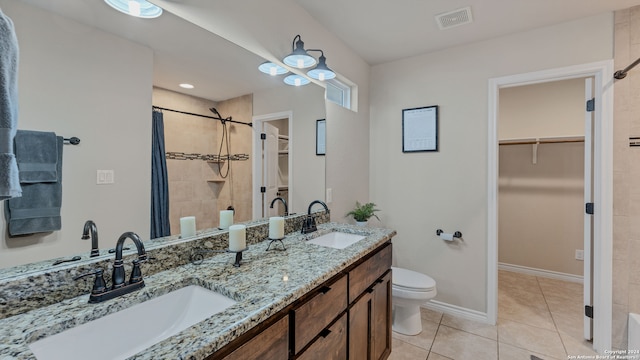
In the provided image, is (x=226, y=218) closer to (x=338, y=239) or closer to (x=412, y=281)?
(x=338, y=239)

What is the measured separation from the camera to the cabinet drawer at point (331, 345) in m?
1.04

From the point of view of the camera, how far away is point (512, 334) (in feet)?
7.11

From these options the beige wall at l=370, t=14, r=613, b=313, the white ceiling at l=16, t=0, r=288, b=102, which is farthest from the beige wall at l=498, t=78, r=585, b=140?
the white ceiling at l=16, t=0, r=288, b=102

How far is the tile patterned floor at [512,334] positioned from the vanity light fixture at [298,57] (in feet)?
7.01

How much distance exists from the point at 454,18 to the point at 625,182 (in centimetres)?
170

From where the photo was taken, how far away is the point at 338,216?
8.05ft

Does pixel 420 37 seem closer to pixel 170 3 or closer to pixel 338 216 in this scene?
pixel 338 216

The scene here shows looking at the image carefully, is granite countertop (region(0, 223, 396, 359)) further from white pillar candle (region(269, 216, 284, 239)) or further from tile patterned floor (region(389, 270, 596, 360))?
tile patterned floor (region(389, 270, 596, 360))

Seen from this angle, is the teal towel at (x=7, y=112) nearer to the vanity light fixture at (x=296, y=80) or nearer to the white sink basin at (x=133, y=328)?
the white sink basin at (x=133, y=328)

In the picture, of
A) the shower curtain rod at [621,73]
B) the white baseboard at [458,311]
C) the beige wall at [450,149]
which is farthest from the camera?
the white baseboard at [458,311]

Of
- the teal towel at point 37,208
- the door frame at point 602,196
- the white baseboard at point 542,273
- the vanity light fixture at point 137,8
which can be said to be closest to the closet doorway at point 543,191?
the white baseboard at point 542,273

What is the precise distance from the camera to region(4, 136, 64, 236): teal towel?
31.4 inches

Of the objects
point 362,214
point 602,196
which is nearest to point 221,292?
point 362,214

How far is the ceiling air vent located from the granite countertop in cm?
183
